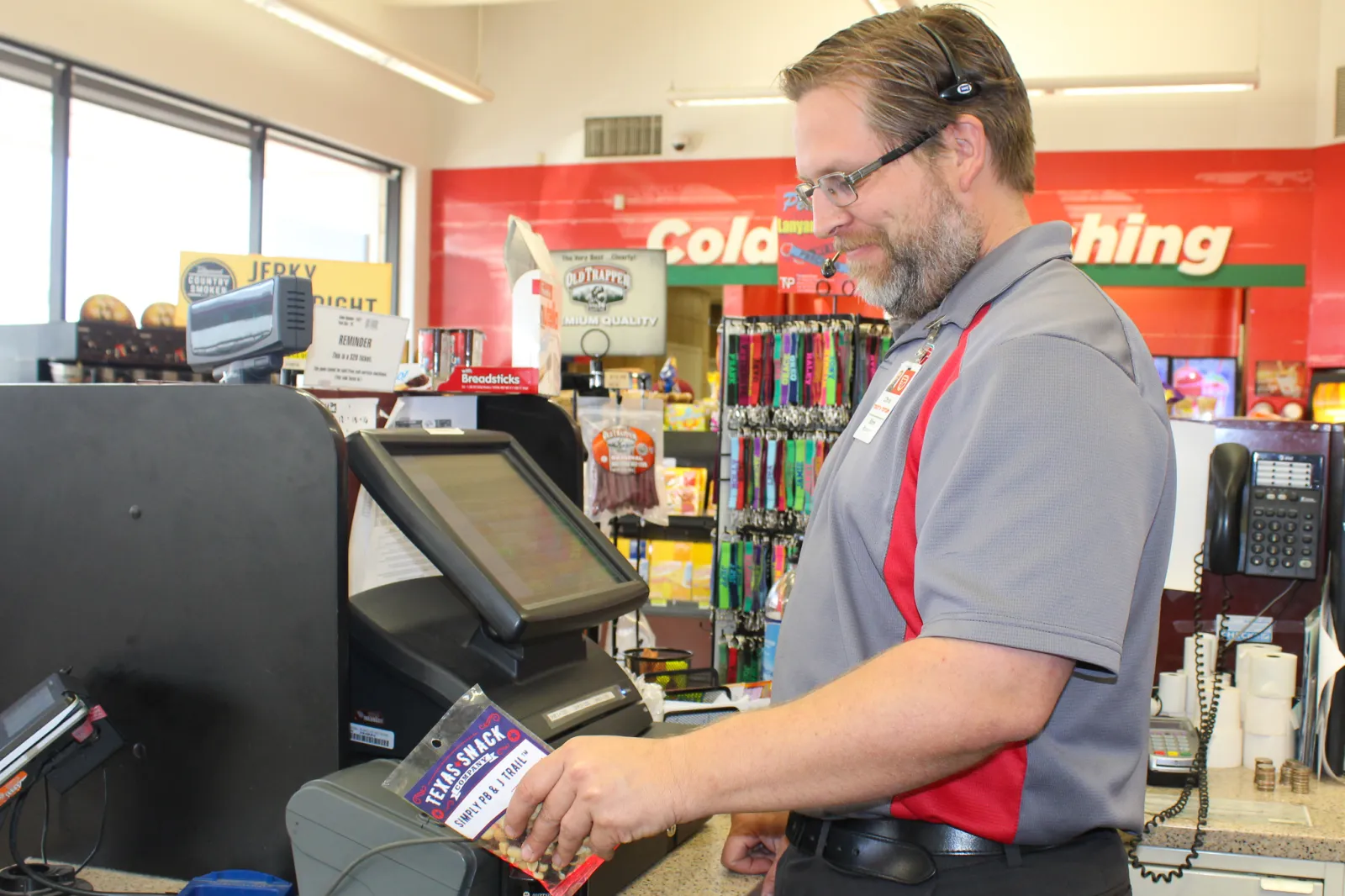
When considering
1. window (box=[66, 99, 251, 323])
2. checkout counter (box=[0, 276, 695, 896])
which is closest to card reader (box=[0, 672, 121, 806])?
checkout counter (box=[0, 276, 695, 896])

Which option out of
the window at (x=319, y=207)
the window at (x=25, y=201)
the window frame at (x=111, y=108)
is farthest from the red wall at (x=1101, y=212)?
the window at (x=25, y=201)

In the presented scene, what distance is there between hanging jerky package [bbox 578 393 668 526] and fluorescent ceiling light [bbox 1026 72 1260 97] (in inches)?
221

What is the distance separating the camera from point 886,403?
1117 millimetres

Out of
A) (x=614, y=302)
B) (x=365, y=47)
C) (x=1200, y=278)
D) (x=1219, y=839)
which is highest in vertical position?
(x=365, y=47)

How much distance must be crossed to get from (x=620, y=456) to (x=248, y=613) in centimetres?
209

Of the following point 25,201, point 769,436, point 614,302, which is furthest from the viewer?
point 25,201

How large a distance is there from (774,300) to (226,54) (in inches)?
201

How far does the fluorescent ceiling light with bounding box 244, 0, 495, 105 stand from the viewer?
692cm

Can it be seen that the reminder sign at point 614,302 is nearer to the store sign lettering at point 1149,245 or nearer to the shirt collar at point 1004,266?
the shirt collar at point 1004,266

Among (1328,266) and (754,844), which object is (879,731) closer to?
(754,844)

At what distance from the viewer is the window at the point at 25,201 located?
6410 mm

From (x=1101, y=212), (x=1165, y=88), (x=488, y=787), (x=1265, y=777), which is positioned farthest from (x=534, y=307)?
(x=1101, y=212)

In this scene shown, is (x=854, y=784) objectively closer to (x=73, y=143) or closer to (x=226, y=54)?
(x=73, y=143)

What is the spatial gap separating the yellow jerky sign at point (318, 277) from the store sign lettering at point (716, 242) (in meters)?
6.88
